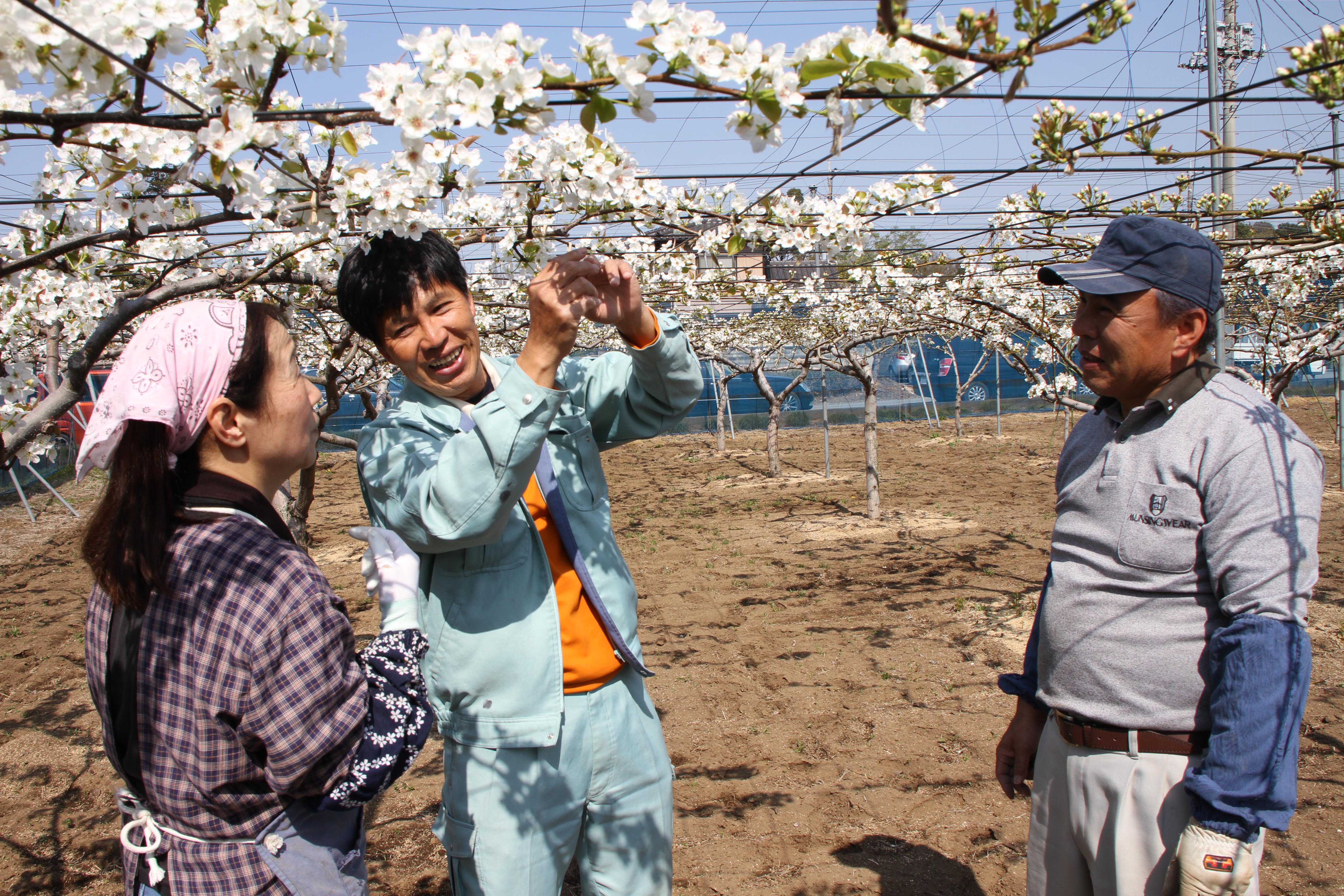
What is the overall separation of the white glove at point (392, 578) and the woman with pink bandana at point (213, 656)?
81mm

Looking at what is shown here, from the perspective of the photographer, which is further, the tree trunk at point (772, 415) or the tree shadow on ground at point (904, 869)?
the tree trunk at point (772, 415)

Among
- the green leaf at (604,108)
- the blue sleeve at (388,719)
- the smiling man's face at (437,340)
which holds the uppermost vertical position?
the green leaf at (604,108)

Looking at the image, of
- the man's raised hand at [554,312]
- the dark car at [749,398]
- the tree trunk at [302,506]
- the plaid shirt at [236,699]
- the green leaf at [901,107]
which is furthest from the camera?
the dark car at [749,398]

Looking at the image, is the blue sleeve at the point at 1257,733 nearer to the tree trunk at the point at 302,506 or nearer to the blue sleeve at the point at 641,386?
the blue sleeve at the point at 641,386

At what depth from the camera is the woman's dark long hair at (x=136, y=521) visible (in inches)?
42.0

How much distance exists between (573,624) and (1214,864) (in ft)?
3.64

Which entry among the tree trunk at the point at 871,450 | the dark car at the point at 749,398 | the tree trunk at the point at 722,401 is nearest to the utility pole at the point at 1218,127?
the tree trunk at the point at 871,450

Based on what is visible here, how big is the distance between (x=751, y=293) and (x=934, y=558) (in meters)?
3.04

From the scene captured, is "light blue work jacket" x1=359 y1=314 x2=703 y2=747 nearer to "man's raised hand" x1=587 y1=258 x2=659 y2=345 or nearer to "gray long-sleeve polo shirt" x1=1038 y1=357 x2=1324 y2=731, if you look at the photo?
"man's raised hand" x1=587 y1=258 x2=659 y2=345

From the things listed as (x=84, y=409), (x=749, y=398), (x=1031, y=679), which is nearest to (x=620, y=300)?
(x=1031, y=679)

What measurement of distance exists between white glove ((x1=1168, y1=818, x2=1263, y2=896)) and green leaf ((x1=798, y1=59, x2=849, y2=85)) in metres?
1.30

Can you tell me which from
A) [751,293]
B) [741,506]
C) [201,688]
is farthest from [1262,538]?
[741,506]

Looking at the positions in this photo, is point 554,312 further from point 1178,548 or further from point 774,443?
point 774,443

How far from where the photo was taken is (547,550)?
1529 millimetres
